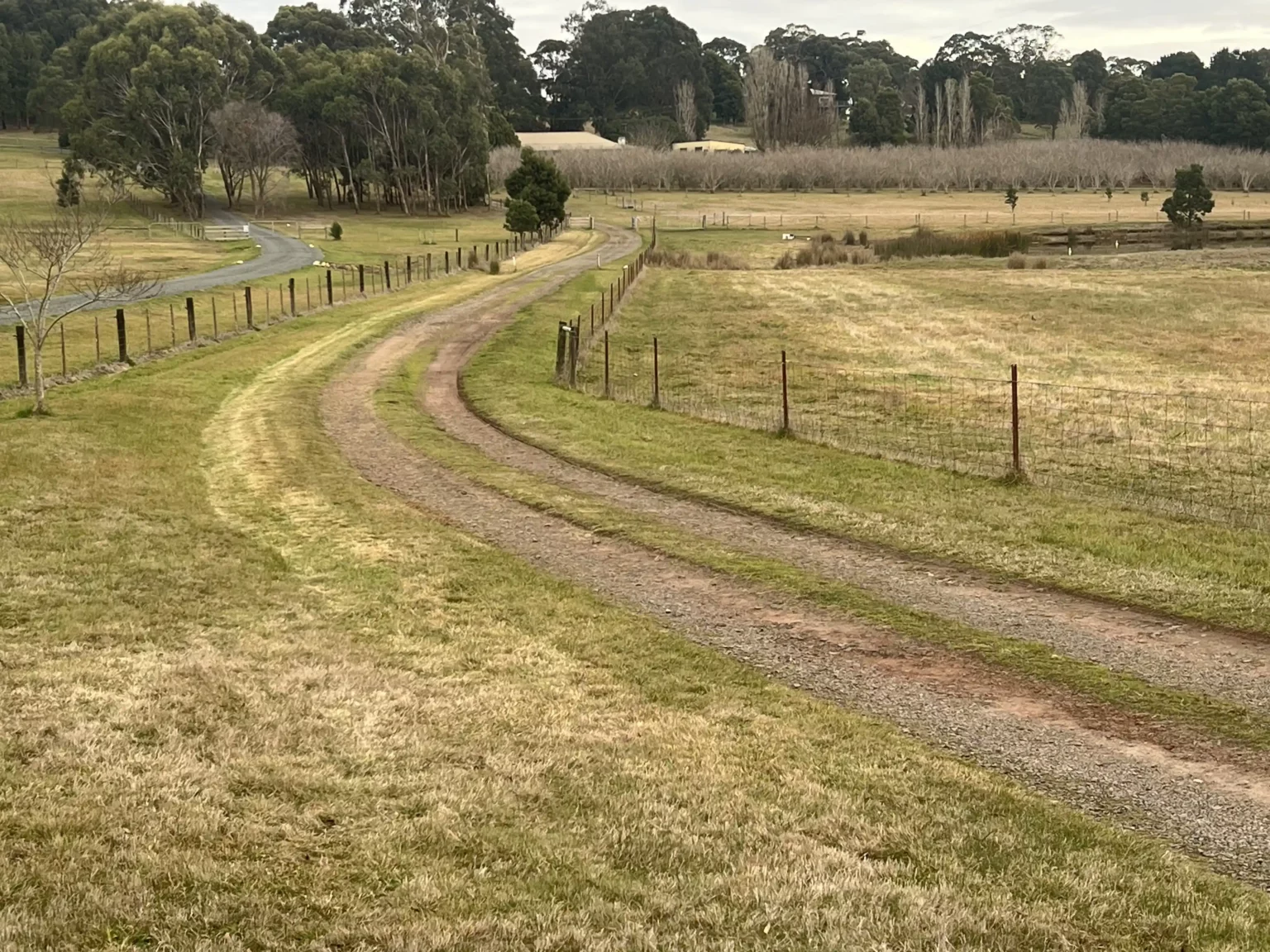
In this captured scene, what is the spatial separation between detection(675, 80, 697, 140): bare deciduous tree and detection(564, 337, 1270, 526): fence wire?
483 feet

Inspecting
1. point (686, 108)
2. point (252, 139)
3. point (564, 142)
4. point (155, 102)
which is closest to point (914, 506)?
point (252, 139)

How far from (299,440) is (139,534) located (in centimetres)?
683

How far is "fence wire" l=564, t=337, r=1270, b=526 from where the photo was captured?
1775cm

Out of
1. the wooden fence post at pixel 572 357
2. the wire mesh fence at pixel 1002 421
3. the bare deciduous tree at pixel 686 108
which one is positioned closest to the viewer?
the wire mesh fence at pixel 1002 421

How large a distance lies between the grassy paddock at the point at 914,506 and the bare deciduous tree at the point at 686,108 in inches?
5962

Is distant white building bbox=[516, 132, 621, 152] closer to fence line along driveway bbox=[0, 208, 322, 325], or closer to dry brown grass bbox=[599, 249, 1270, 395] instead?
fence line along driveway bbox=[0, 208, 322, 325]

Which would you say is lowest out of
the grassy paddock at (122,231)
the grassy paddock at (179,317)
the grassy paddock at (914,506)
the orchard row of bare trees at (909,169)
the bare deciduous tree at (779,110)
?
the grassy paddock at (914,506)

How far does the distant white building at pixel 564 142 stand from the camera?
480ft

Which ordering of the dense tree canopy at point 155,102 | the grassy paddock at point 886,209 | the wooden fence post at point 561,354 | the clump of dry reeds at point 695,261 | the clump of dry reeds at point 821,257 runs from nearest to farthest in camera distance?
the wooden fence post at point 561,354
the clump of dry reeds at point 695,261
the clump of dry reeds at point 821,257
the dense tree canopy at point 155,102
the grassy paddock at point 886,209

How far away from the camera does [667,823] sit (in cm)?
706

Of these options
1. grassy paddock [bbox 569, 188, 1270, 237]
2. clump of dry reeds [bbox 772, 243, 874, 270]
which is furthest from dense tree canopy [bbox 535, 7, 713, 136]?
clump of dry reeds [bbox 772, 243, 874, 270]

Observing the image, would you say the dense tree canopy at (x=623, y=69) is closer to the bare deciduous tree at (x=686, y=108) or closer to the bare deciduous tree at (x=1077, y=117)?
the bare deciduous tree at (x=686, y=108)

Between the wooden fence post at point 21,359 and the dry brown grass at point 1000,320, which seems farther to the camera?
the dry brown grass at point 1000,320

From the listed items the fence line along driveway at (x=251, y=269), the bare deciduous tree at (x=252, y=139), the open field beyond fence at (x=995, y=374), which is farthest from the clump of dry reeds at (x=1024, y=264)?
the bare deciduous tree at (x=252, y=139)
